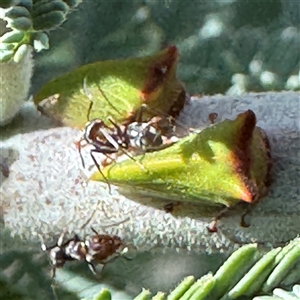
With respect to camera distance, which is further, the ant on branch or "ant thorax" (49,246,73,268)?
"ant thorax" (49,246,73,268)

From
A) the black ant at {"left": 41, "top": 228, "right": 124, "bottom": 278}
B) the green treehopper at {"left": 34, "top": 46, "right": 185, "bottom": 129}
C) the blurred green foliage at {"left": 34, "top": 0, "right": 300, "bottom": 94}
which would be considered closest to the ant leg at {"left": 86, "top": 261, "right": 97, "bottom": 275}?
the black ant at {"left": 41, "top": 228, "right": 124, "bottom": 278}

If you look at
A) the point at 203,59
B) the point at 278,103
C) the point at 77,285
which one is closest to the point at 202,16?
the point at 203,59

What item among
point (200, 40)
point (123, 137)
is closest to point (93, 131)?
point (123, 137)

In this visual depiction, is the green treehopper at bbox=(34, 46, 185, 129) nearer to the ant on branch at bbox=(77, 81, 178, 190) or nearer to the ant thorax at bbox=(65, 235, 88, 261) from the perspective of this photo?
the ant on branch at bbox=(77, 81, 178, 190)

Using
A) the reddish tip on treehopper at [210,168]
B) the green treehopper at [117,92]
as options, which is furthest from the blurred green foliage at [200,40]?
the reddish tip on treehopper at [210,168]

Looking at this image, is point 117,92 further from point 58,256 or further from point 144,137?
point 58,256

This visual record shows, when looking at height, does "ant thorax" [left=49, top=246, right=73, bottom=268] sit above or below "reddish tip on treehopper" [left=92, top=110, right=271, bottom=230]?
below

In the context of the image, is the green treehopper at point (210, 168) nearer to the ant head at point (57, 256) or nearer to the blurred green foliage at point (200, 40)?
the ant head at point (57, 256)

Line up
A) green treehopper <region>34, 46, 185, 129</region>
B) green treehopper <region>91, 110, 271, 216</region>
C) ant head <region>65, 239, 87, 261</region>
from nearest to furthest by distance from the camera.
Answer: green treehopper <region>91, 110, 271, 216</region>, green treehopper <region>34, 46, 185, 129</region>, ant head <region>65, 239, 87, 261</region>
